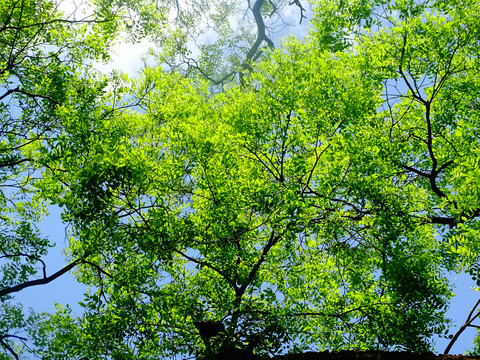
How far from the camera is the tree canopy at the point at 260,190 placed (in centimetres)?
820

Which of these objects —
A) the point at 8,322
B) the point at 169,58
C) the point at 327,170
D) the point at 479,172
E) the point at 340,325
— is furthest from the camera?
the point at 169,58

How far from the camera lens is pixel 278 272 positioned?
945 cm

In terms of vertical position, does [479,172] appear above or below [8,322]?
below

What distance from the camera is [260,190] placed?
828 cm

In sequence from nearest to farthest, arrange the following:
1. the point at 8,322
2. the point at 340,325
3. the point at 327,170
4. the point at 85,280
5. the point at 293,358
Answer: the point at 293,358
the point at 327,170
the point at 340,325
the point at 85,280
the point at 8,322

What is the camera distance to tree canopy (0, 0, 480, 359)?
8.20 metres

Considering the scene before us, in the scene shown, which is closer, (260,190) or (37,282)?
(260,190)

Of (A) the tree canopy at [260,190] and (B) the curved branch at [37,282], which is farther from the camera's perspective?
(B) the curved branch at [37,282]

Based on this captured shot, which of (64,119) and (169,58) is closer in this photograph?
(64,119)

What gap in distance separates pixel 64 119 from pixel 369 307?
7733 millimetres

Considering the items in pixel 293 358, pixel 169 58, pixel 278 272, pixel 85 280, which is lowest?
pixel 293 358

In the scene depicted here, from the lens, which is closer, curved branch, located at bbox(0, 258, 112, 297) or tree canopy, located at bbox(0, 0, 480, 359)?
tree canopy, located at bbox(0, 0, 480, 359)

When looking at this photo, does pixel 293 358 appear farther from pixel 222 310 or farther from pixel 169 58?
pixel 169 58

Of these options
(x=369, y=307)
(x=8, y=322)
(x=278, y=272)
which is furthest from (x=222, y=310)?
(x=8, y=322)
